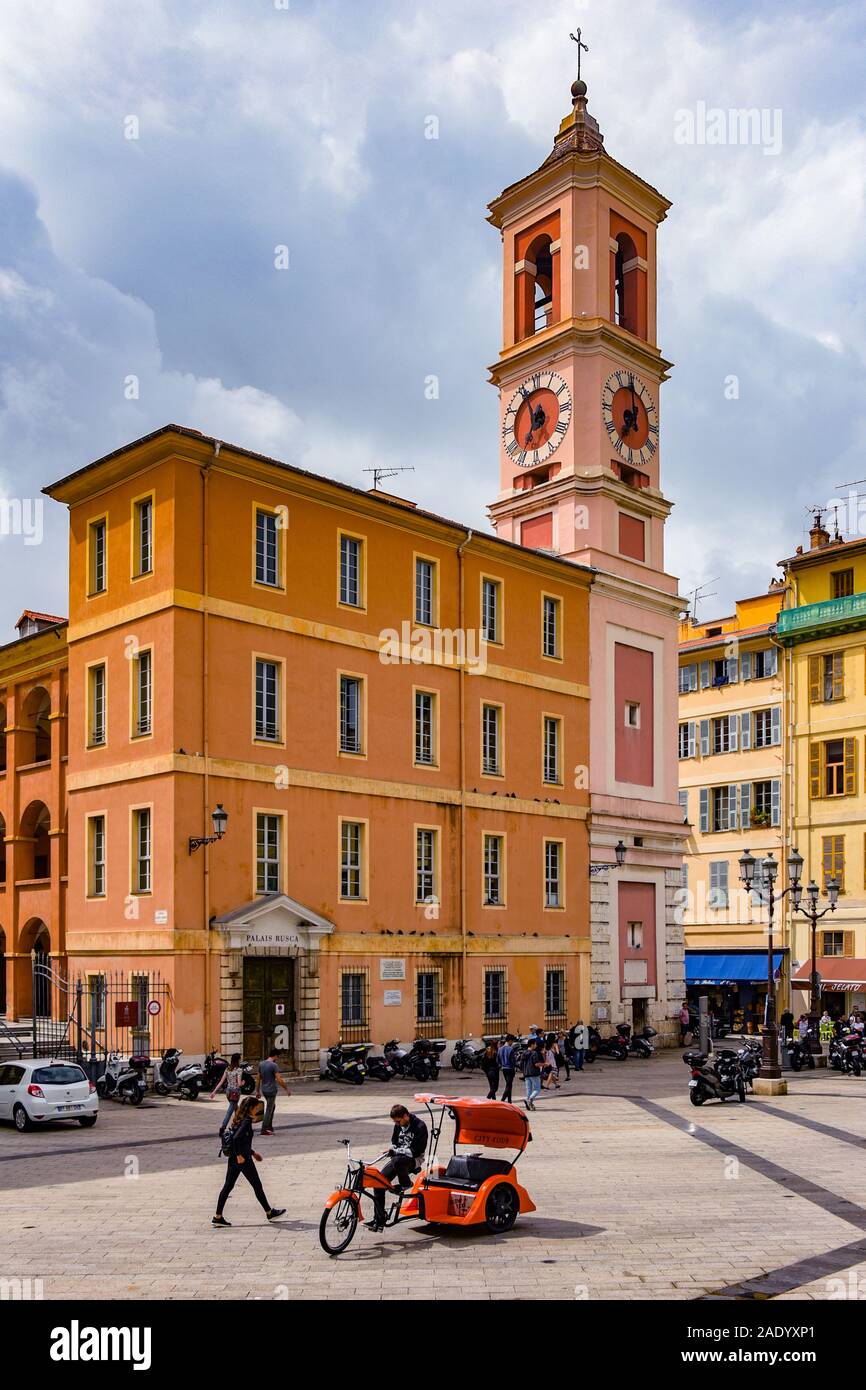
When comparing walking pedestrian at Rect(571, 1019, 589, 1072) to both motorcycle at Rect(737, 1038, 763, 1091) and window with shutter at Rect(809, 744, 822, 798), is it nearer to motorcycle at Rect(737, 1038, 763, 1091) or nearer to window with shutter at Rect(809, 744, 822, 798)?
motorcycle at Rect(737, 1038, 763, 1091)

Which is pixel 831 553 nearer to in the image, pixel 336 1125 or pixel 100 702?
pixel 100 702

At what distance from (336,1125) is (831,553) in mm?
36045

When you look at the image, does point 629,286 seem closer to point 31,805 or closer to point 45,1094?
point 31,805

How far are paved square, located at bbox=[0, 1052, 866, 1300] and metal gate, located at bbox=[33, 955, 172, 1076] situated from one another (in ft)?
8.35

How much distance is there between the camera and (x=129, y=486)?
33938 mm

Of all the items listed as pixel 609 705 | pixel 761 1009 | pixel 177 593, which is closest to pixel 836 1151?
pixel 177 593

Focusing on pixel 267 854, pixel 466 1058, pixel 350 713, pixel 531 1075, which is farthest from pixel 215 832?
pixel 466 1058

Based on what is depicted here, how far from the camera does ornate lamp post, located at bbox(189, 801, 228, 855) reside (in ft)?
99.2

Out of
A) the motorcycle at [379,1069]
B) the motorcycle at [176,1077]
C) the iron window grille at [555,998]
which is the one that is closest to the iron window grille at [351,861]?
the motorcycle at [379,1069]

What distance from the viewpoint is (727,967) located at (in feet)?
180

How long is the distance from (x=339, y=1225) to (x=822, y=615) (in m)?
43.2

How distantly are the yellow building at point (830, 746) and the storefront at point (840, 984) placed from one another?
38 mm

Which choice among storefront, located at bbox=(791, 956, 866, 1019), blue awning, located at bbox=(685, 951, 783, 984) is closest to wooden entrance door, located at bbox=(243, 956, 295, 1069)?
storefront, located at bbox=(791, 956, 866, 1019)

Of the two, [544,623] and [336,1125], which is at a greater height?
[544,623]
